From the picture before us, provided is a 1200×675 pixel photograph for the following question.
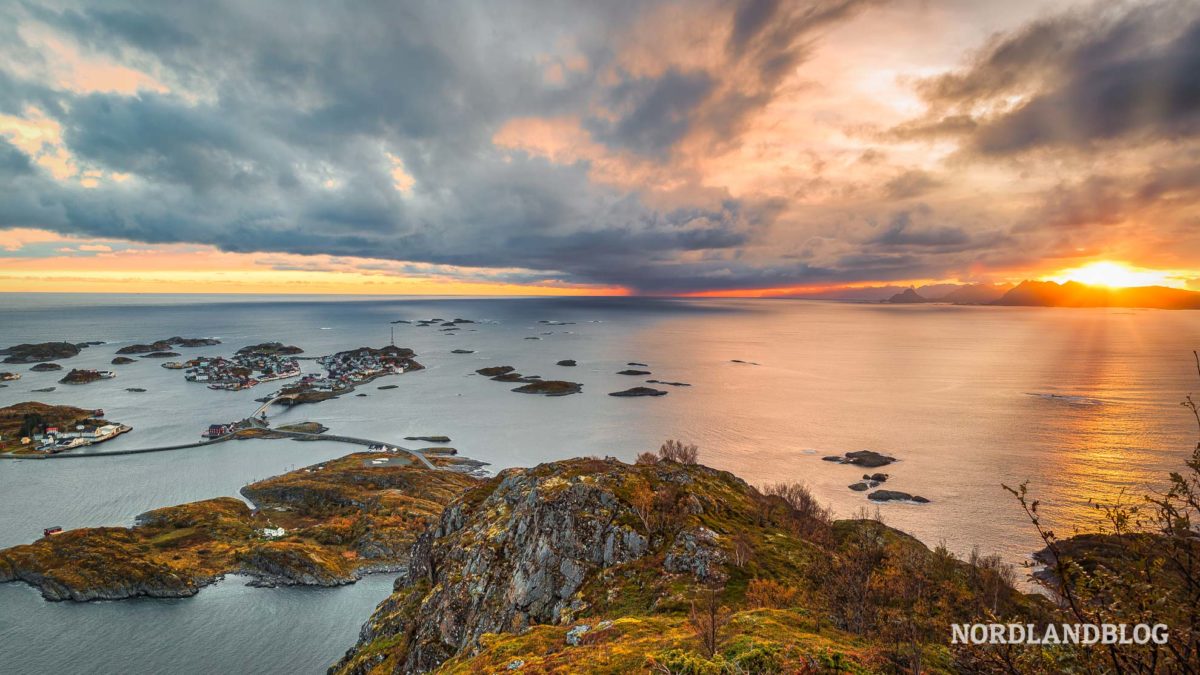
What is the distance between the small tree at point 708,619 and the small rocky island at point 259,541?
36.6 metres

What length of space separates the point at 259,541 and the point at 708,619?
7882cm

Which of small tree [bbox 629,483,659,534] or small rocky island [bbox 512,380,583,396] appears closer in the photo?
small tree [bbox 629,483,659,534]

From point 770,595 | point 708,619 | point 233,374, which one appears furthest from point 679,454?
point 233,374

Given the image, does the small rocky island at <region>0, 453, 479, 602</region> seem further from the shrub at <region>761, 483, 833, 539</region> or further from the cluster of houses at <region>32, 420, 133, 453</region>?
the cluster of houses at <region>32, 420, 133, 453</region>

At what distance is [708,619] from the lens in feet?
68.4

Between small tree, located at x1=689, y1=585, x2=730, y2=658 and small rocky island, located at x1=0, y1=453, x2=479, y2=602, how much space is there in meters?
36.6

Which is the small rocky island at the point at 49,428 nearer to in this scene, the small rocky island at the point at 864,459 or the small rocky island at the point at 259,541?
the small rocky island at the point at 259,541

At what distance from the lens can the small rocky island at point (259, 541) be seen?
61.8m

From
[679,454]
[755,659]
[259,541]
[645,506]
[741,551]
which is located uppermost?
[755,659]

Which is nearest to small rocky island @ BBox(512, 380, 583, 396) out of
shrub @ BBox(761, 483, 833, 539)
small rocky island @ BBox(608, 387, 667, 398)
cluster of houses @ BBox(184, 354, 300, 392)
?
small rocky island @ BBox(608, 387, 667, 398)

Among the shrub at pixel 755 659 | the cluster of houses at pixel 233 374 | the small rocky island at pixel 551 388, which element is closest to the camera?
the shrub at pixel 755 659

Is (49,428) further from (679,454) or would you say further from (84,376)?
(679,454)

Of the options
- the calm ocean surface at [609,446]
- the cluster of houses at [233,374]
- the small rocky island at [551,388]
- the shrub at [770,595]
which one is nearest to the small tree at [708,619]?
the shrub at [770,595]

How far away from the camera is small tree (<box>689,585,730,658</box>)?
16062 mm
